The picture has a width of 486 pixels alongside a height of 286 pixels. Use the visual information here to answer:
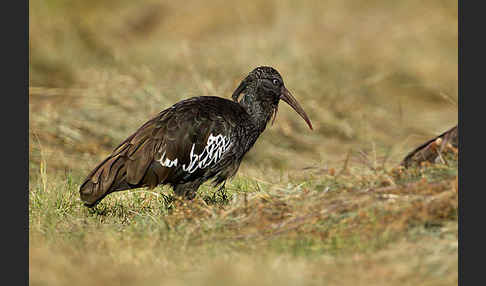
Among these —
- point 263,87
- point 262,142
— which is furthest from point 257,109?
point 262,142

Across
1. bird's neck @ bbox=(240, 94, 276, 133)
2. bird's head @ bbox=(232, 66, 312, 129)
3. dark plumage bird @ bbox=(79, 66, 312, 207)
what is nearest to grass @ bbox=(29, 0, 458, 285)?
dark plumage bird @ bbox=(79, 66, 312, 207)

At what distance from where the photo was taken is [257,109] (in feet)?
19.6

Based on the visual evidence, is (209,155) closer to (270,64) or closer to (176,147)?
(176,147)

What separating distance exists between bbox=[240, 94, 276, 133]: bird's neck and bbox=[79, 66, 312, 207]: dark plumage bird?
1 centimetres

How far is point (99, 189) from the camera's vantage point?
5215 mm

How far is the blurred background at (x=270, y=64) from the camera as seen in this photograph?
10.1 metres

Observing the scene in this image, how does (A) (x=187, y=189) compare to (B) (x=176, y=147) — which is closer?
(B) (x=176, y=147)

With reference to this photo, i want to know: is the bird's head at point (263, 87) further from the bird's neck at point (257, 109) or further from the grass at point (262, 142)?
the grass at point (262, 142)

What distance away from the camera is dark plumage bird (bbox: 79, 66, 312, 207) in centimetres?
529

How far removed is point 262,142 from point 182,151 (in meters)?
5.17

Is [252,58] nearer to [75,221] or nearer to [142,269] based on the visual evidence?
[75,221]

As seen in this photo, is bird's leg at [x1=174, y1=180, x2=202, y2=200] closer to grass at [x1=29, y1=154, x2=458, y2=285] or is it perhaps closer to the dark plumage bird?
the dark plumage bird

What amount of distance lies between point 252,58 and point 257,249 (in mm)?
7270

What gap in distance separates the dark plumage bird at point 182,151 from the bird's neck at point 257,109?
0.6 inches
